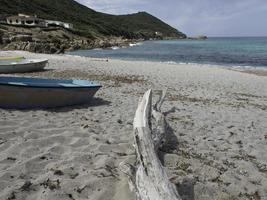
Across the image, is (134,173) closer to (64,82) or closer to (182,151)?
(182,151)

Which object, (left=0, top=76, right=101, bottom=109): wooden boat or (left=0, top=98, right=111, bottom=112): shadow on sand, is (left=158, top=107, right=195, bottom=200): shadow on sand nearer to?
(left=0, top=98, right=111, bottom=112): shadow on sand

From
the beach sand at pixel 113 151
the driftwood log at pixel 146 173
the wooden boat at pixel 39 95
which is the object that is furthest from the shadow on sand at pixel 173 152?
the wooden boat at pixel 39 95

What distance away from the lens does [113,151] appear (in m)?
5.87

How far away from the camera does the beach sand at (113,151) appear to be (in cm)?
446

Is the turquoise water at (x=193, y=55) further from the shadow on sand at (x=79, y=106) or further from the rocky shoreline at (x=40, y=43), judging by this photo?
the shadow on sand at (x=79, y=106)

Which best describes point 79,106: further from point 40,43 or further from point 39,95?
point 40,43

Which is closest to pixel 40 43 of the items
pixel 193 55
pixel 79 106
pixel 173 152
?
pixel 193 55

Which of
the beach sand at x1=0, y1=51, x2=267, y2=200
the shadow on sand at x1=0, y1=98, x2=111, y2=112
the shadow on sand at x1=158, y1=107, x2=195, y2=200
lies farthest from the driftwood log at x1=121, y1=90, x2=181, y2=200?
the shadow on sand at x1=0, y1=98, x2=111, y2=112

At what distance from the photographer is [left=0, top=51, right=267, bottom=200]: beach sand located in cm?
446

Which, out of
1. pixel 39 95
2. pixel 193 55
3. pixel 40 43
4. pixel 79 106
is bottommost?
pixel 193 55

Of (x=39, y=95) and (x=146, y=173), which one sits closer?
(x=146, y=173)

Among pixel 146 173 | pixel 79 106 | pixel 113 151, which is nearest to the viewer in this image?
pixel 146 173

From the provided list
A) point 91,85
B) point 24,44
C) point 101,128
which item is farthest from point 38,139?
point 24,44

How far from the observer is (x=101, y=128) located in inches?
287
